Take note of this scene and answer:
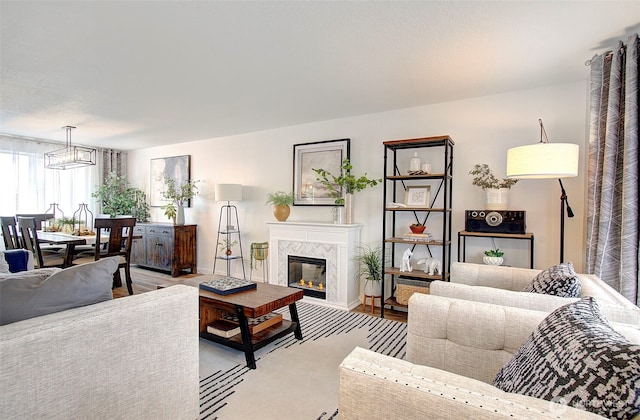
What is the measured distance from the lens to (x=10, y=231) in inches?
157

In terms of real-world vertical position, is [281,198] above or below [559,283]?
above

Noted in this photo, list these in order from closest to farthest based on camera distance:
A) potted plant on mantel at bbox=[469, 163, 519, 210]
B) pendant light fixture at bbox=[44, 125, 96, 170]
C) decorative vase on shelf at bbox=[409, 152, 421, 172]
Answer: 1. potted plant on mantel at bbox=[469, 163, 519, 210]
2. decorative vase on shelf at bbox=[409, 152, 421, 172]
3. pendant light fixture at bbox=[44, 125, 96, 170]

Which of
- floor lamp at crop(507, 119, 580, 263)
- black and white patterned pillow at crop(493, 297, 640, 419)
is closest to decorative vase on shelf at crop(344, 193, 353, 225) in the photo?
floor lamp at crop(507, 119, 580, 263)

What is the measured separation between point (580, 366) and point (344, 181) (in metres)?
3.20

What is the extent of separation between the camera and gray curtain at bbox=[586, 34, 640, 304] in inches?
81.5

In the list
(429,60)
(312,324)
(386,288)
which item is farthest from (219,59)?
(386,288)

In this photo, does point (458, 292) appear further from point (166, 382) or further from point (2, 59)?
point (2, 59)

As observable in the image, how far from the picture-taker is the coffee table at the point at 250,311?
2.29 meters

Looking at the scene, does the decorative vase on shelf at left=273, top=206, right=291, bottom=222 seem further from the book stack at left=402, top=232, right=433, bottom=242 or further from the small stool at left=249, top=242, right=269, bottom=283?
the book stack at left=402, top=232, right=433, bottom=242

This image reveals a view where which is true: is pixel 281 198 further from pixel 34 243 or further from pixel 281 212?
pixel 34 243

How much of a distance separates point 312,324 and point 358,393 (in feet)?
7.82

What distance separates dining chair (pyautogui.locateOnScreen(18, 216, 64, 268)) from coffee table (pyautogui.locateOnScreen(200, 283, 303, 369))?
234 centimetres

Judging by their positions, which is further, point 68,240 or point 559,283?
point 68,240

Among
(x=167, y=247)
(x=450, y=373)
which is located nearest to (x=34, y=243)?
(x=167, y=247)
